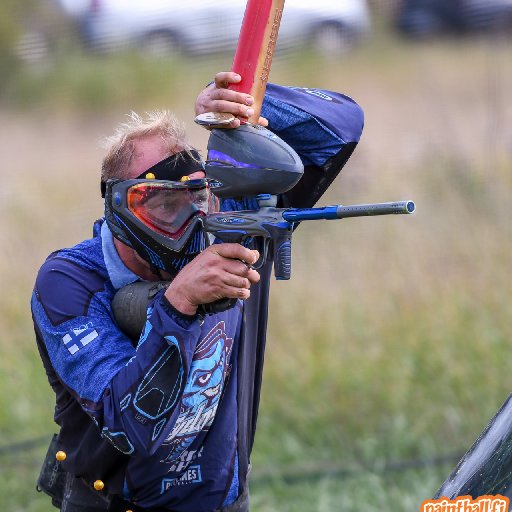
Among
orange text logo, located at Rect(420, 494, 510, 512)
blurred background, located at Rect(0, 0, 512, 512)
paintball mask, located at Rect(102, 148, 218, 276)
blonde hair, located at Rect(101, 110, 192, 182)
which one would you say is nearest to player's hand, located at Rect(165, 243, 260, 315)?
paintball mask, located at Rect(102, 148, 218, 276)

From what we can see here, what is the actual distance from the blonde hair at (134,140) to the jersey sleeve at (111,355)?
29 cm

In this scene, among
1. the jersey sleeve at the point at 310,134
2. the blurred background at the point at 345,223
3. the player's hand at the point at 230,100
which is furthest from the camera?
the blurred background at the point at 345,223

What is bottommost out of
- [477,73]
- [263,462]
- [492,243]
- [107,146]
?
[263,462]

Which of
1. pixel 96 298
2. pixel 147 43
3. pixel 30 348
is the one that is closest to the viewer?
pixel 96 298

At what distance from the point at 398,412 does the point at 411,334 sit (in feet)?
1.60

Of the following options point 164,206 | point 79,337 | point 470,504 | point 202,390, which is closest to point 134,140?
point 164,206

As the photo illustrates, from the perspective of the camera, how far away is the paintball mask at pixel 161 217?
2602 millimetres

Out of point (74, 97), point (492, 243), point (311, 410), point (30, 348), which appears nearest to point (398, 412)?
point (311, 410)

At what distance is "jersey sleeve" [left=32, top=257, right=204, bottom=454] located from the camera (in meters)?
2.44

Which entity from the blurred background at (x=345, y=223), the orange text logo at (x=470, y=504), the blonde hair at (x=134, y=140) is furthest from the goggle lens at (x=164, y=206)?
the blurred background at (x=345, y=223)

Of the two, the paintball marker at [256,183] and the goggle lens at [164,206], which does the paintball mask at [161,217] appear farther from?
the paintball marker at [256,183]

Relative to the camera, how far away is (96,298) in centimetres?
272

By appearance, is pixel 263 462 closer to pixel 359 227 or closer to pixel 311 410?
pixel 311 410

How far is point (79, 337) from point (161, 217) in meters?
0.37
